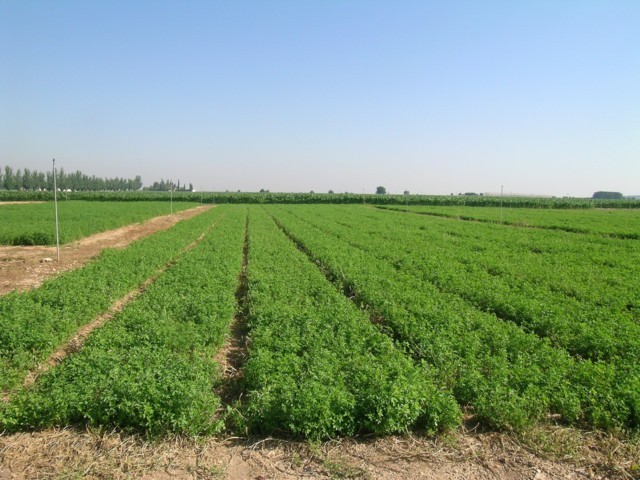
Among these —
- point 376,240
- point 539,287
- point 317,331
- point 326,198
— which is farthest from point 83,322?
point 326,198

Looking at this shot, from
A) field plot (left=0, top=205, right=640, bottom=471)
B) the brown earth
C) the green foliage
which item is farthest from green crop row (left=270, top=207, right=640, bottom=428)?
the green foliage

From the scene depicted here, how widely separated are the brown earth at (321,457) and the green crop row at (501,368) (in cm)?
40

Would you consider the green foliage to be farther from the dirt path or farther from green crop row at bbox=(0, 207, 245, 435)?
green crop row at bbox=(0, 207, 245, 435)

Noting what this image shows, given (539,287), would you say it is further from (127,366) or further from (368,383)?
(127,366)

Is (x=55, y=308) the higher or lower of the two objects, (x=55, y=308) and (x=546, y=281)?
the lower

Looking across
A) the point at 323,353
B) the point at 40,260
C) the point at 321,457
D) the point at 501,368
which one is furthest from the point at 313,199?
the point at 321,457

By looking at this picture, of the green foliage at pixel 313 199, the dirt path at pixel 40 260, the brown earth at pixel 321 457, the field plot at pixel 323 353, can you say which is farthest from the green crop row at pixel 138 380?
the green foliage at pixel 313 199

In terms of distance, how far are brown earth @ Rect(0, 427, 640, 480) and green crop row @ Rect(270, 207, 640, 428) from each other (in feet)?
1.30

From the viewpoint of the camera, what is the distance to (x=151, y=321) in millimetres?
8758

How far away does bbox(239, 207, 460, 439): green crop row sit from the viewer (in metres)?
5.60

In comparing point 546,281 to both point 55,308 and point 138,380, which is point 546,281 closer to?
point 138,380

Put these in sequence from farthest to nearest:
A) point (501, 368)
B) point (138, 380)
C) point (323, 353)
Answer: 1. point (323, 353)
2. point (501, 368)
3. point (138, 380)

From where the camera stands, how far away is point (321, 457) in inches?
205

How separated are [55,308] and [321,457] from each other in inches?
304
